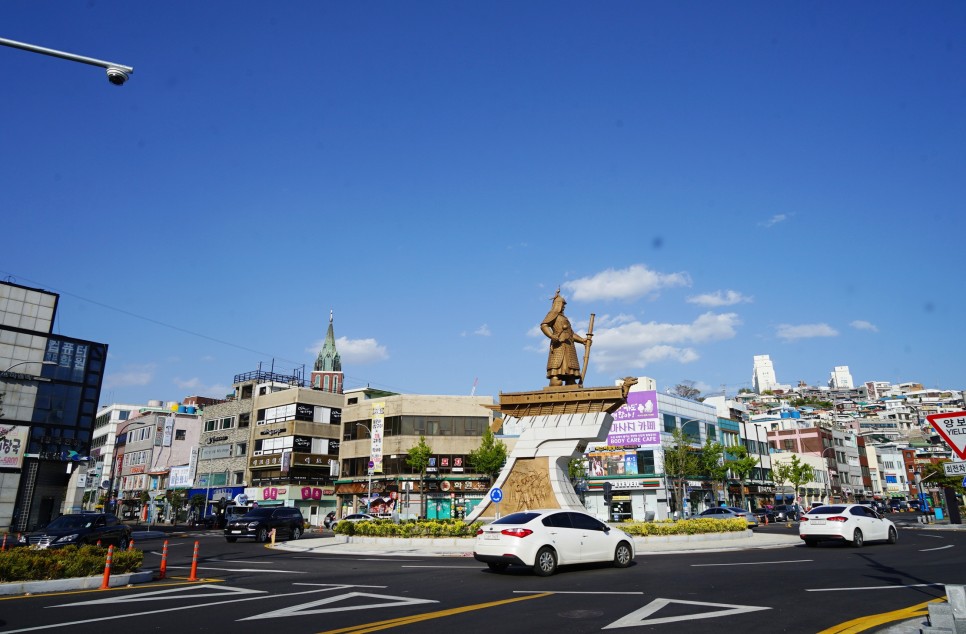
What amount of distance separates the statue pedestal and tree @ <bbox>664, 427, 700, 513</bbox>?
93.6 feet

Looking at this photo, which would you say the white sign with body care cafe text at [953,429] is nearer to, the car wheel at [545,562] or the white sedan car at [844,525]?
the car wheel at [545,562]

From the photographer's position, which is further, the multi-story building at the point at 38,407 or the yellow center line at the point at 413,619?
the multi-story building at the point at 38,407

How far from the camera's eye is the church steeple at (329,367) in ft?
386

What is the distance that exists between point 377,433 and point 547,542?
48.8m

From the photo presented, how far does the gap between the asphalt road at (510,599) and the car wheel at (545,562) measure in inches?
12.8

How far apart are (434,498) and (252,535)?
3005cm

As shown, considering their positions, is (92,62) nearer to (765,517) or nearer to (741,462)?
(765,517)

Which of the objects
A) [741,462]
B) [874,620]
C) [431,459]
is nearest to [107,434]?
[431,459]

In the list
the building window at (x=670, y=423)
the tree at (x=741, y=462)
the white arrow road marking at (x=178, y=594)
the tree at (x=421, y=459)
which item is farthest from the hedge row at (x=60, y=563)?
the tree at (x=741, y=462)

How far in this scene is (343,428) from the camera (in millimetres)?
68375

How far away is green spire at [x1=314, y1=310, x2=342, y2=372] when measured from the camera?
4904 inches

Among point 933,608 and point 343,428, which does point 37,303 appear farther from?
point 933,608

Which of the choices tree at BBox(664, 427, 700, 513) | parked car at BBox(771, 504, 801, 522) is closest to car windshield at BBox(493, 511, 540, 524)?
tree at BBox(664, 427, 700, 513)

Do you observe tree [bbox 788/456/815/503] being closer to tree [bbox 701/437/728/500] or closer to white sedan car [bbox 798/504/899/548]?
tree [bbox 701/437/728/500]
